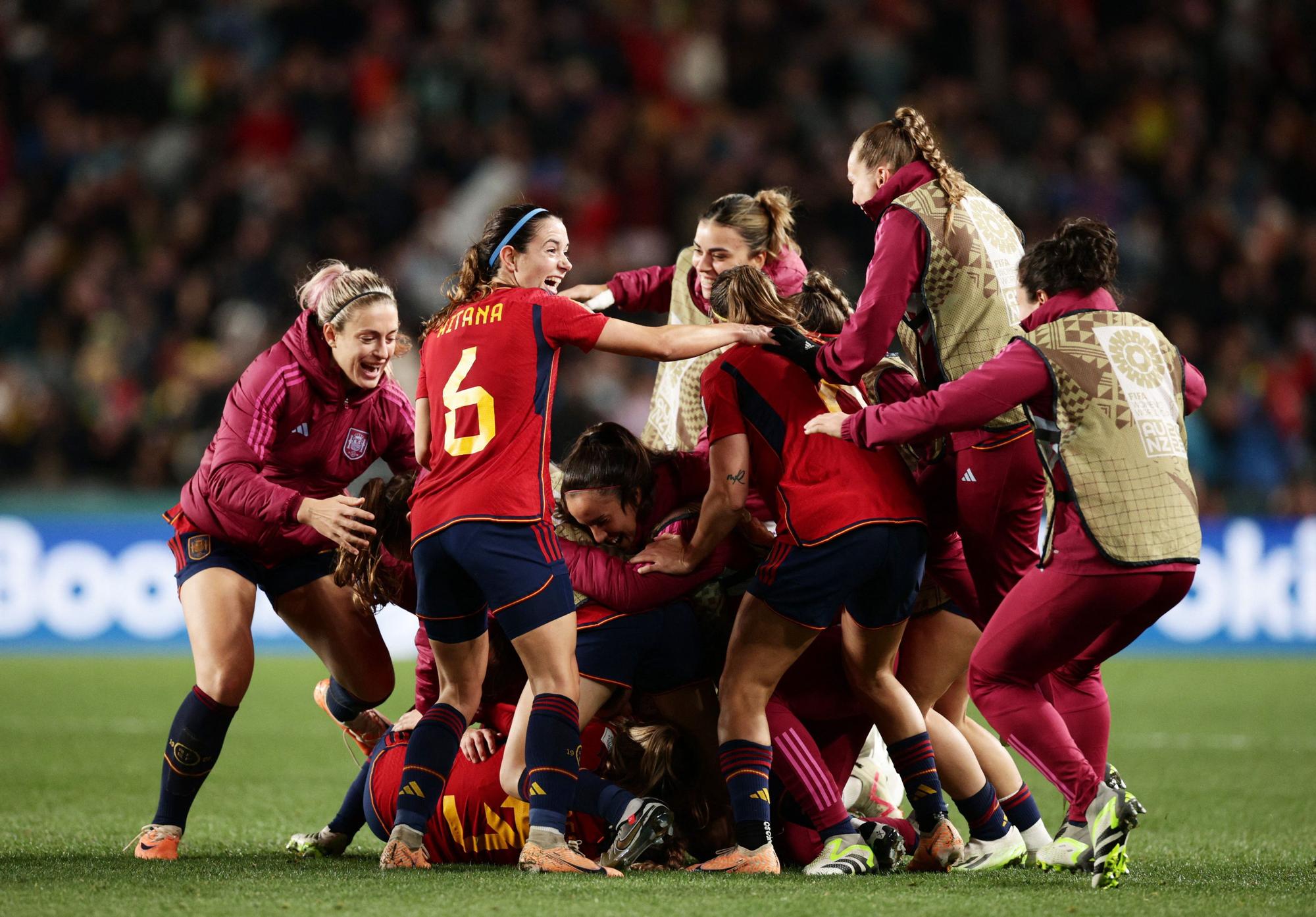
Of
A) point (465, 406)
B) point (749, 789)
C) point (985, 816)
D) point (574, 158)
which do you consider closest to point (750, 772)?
point (749, 789)

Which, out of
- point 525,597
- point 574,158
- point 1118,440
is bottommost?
point 525,597

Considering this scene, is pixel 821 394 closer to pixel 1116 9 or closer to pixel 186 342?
pixel 186 342

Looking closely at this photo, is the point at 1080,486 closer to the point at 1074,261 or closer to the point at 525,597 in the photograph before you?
the point at 1074,261

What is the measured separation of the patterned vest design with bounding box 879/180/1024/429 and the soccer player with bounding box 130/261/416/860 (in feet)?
5.54

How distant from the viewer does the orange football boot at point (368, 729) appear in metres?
5.27

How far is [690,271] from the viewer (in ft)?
18.5

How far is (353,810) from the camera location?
4551 millimetres

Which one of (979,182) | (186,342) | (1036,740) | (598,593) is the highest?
(979,182)

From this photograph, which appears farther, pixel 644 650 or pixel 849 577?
pixel 644 650

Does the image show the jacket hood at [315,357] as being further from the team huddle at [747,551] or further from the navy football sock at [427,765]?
the navy football sock at [427,765]

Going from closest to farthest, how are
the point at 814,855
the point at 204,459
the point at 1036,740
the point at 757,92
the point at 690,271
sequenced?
the point at 1036,740 → the point at 814,855 → the point at 204,459 → the point at 690,271 → the point at 757,92

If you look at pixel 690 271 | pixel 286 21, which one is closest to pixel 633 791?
pixel 690 271

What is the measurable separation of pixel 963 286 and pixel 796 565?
1059 millimetres

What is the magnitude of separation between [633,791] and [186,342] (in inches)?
344
